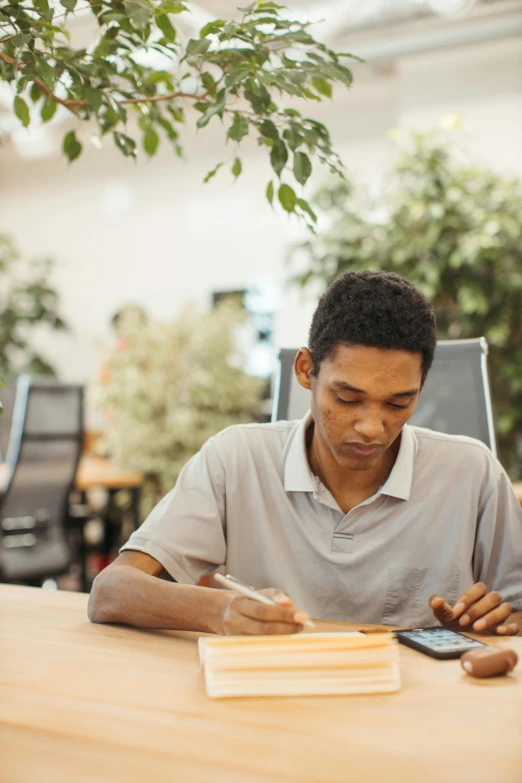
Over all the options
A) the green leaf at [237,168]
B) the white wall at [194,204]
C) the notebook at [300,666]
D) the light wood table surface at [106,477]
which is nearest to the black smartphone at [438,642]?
the notebook at [300,666]

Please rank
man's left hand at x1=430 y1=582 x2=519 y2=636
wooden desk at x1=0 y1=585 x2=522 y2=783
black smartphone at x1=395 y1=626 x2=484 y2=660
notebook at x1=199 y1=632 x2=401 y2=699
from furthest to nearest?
man's left hand at x1=430 y1=582 x2=519 y2=636
black smartphone at x1=395 y1=626 x2=484 y2=660
notebook at x1=199 y1=632 x2=401 y2=699
wooden desk at x1=0 y1=585 x2=522 y2=783

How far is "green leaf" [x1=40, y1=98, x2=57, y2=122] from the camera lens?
4.32 ft

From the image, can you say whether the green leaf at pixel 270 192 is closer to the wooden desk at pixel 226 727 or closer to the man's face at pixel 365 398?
the man's face at pixel 365 398

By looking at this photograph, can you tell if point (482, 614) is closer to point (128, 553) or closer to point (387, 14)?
point (128, 553)

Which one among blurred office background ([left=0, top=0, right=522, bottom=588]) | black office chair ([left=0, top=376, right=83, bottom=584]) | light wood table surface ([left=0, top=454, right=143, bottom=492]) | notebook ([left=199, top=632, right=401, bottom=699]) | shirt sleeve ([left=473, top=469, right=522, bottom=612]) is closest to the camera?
notebook ([left=199, top=632, right=401, bottom=699])

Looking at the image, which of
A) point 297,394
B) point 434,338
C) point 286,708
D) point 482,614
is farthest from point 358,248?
point 286,708

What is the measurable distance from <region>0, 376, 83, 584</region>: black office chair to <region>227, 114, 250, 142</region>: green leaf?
215 cm

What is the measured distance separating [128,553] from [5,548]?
204 cm

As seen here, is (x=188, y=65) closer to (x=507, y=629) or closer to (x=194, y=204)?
(x=507, y=629)

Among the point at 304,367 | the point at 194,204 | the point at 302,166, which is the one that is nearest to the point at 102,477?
the point at 304,367

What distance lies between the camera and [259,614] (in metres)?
0.90

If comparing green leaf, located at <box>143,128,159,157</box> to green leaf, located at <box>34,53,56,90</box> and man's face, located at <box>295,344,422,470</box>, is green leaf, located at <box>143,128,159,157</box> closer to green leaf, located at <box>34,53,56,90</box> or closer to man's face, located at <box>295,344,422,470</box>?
green leaf, located at <box>34,53,56,90</box>

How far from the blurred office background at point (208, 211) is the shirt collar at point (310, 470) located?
249 cm

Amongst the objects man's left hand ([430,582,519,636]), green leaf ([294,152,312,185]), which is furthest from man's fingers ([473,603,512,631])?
green leaf ([294,152,312,185])
